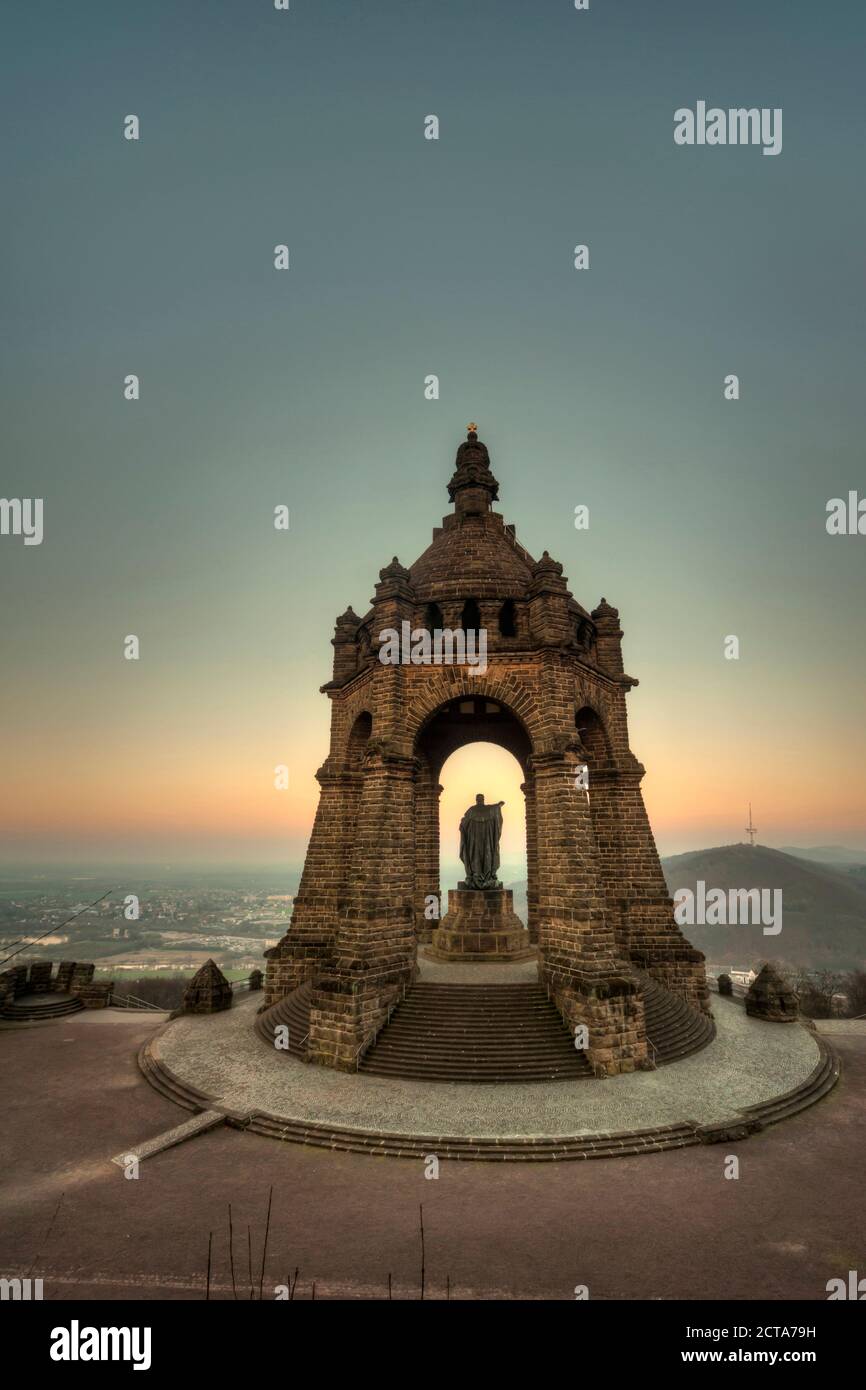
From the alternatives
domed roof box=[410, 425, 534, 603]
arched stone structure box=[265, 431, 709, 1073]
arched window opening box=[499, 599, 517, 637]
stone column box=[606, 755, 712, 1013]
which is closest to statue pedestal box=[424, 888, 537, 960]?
arched stone structure box=[265, 431, 709, 1073]

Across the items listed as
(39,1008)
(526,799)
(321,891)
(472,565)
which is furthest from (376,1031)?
(39,1008)

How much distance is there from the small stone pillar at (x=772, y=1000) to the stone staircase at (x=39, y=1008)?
22753mm

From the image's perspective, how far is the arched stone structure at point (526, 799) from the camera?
43.9 feet

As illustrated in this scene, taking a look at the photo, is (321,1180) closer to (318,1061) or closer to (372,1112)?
(372,1112)

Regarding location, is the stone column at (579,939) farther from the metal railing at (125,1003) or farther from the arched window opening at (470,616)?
the metal railing at (125,1003)

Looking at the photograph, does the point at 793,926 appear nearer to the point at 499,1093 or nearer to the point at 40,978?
the point at 499,1093

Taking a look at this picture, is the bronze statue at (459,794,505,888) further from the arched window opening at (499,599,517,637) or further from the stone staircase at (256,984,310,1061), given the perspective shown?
the arched window opening at (499,599,517,637)

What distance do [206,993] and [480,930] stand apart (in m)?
9.11

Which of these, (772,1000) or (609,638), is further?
(609,638)

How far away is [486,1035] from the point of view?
43.0 feet

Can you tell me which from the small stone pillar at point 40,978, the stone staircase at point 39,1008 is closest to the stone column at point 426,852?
the stone staircase at point 39,1008

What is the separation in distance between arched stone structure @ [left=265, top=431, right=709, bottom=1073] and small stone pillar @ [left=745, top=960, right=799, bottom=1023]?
185cm

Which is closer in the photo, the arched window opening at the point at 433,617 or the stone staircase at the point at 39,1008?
the arched window opening at the point at 433,617

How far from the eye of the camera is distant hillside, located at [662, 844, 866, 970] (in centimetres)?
11056
